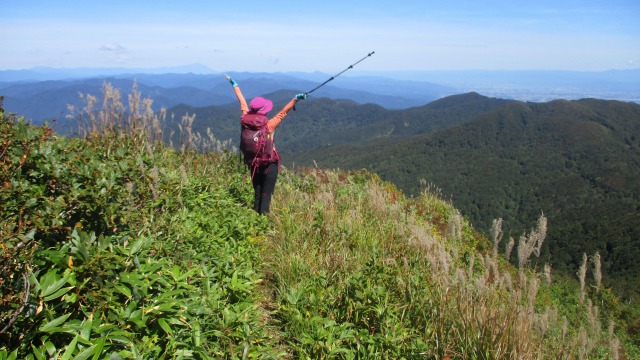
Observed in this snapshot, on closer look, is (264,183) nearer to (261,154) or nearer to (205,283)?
(261,154)

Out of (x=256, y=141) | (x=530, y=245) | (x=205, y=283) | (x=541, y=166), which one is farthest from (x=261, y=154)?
(x=541, y=166)

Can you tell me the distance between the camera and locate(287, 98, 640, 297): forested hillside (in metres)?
59.7

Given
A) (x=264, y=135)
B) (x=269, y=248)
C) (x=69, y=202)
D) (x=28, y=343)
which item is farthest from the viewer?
(x=264, y=135)

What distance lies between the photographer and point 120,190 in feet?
7.58

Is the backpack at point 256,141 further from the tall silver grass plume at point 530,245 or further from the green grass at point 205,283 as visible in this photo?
the tall silver grass plume at point 530,245

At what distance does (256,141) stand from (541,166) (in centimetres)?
14489

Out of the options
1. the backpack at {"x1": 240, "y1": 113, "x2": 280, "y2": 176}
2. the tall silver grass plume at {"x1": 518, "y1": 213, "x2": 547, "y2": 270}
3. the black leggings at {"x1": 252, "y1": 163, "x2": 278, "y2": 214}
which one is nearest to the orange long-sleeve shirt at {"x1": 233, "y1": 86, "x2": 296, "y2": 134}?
the backpack at {"x1": 240, "y1": 113, "x2": 280, "y2": 176}

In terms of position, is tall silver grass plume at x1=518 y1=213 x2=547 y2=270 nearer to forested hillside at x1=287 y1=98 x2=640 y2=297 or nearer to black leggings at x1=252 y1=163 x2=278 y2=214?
black leggings at x1=252 y1=163 x2=278 y2=214

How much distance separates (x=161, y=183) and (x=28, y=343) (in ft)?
6.32

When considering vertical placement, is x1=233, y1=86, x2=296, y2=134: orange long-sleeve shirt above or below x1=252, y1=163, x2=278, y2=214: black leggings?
above

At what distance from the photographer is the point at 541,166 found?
12650 cm

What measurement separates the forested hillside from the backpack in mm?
49352

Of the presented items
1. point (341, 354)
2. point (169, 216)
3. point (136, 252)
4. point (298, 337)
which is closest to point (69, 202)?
point (136, 252)

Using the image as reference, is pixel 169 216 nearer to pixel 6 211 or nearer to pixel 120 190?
pixel 120 190
